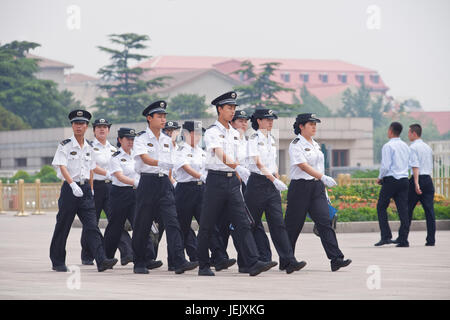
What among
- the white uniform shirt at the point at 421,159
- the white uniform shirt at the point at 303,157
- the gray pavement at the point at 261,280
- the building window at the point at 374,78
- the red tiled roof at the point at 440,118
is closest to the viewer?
the gray pavement at the point at 261,280

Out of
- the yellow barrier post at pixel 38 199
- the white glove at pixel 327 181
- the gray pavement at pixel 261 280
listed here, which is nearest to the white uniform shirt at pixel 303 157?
the white glove at pixel 327 181

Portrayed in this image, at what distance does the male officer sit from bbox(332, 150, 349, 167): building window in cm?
4906

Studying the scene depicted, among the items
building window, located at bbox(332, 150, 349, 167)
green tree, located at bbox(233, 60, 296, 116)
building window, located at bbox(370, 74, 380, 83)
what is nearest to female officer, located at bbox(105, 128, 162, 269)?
building window, located at bbox(332, 150, 349, 167)

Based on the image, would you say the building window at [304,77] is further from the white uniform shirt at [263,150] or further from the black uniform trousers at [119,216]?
the white uniform shirt at [263,150]

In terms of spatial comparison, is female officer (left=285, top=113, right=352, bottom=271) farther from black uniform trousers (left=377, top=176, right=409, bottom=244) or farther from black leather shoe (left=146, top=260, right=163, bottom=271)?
black uniform trousers (left=377, top=176, right=409, bottom=244)

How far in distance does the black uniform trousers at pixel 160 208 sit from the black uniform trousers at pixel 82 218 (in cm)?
68

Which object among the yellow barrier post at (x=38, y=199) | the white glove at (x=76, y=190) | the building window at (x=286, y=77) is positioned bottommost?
the yellow barrier post at (x=38, y=199)

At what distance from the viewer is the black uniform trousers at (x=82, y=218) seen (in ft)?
41.4

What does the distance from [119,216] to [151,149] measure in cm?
130

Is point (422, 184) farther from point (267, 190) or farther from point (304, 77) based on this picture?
point (304, 77)

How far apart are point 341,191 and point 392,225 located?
13.0ft

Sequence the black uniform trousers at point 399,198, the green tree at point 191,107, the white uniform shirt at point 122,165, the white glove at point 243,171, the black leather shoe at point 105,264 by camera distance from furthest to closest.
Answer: the green tree at point 191,107 → the black uniform trousers at point 399,198 → the white uniform shirt at point 122,165 → the black leather shoe at point 105,264 → the white glove at point 243,171
